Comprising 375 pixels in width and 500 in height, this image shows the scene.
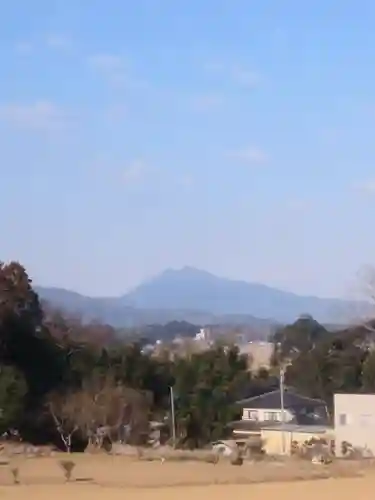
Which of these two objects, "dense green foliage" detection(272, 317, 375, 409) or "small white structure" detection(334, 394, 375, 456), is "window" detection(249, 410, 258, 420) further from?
"small white structure" detection(334, 394, 375, 456)

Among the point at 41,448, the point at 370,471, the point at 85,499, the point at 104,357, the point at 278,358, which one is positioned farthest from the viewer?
the point at 278,358

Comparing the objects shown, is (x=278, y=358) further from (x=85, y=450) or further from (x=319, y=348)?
(x=85, y=450)

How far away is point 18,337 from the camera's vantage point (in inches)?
1496

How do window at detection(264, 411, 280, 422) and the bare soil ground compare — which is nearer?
the bare soil ground

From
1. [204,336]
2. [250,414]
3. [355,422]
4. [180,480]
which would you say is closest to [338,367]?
[250,414]

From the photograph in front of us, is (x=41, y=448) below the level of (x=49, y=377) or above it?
below

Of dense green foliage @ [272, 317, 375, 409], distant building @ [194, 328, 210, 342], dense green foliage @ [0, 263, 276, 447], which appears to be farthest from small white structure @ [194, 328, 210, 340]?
dense green foliage @ [0, 263, 276, 447]

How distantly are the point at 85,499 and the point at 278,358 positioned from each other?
127 ft

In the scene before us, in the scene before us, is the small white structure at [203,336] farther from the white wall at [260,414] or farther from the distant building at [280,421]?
the white wall at [260,414]

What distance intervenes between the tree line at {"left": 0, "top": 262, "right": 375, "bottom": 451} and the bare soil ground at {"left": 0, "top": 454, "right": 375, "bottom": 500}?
4.04m

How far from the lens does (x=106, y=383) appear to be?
123 ft

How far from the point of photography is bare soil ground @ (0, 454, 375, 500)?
842 inches

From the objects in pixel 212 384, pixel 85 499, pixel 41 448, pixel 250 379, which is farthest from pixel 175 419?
pixel 85 499

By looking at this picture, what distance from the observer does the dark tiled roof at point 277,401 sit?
4322 cm
